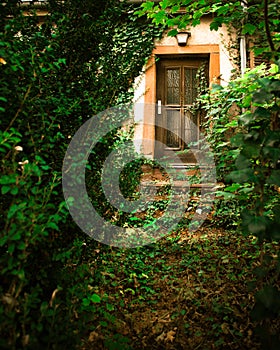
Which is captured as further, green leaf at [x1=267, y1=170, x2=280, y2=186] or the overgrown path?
the overgrown path

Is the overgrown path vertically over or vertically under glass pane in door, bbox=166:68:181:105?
under

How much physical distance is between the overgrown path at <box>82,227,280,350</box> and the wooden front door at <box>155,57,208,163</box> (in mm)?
2533

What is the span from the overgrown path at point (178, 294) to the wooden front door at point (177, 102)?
8.31 ft

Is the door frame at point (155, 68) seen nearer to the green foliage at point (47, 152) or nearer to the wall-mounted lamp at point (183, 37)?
the wall-mounted lamp at point (183, 37)

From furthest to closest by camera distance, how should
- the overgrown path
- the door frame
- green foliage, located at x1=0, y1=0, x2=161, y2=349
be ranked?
the door frame
the overgrown path
green foliage, located at x1=0, y1=0, x2=161, y2=349

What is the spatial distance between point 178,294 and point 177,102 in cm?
455

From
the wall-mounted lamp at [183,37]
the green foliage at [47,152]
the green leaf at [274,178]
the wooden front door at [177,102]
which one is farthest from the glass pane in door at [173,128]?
the green leaf at [274,178]

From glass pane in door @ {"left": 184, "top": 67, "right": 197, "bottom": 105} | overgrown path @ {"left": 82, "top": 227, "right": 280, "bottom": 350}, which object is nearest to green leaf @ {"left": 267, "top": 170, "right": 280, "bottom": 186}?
overgrown path @ {"left": 82, "top": 227, "right": 280, "bottom": 350}

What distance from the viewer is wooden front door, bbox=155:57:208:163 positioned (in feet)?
22.0

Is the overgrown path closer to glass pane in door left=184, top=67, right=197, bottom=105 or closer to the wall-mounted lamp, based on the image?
glass pane in door left=184, top=67, right=197, bottom=105

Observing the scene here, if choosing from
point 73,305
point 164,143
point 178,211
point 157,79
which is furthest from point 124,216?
point 157,79

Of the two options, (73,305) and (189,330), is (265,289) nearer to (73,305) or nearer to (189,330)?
(189,330)

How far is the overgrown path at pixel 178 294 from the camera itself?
2574 mm

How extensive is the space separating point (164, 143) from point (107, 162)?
3793 mm
